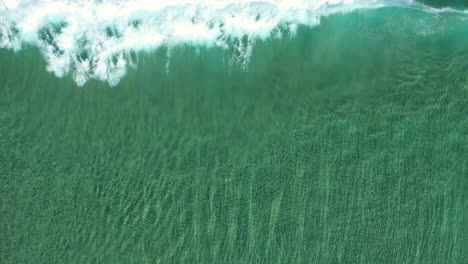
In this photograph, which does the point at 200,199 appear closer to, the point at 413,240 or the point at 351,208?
the point at 351,208

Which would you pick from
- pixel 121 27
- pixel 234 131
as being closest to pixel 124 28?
pixel 121 27

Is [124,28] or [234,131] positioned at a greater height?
[124,28]

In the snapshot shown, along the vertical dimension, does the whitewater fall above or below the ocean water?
above

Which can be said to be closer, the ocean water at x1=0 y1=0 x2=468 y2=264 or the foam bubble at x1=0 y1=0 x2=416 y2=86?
the foam bubble at x1=0 y1=0 x2=416 y2=86

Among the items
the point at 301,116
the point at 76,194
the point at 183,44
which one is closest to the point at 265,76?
the point at 301,116

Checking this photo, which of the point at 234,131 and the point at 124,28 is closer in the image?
the point at 124,28

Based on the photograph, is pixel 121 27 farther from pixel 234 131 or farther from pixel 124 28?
pixel 234 131

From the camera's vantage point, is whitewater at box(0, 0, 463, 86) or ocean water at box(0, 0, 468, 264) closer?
whitewater at box(0, 0, 463, 86)
